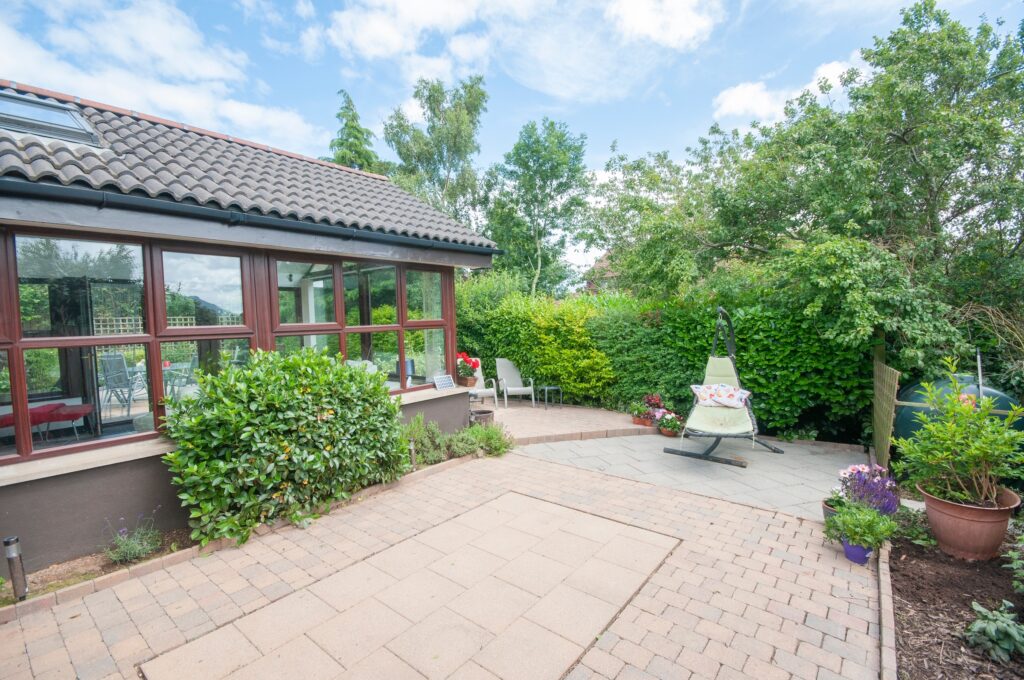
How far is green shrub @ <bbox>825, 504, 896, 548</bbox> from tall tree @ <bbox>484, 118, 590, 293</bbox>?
64.6ft

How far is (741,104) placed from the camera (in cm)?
1494

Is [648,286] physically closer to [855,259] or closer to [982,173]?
[855,259]

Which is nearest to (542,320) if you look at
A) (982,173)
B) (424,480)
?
(424,480)

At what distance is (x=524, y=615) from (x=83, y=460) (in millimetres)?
3415

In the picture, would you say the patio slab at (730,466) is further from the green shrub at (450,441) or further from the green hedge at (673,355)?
the green hedge at (673,355)

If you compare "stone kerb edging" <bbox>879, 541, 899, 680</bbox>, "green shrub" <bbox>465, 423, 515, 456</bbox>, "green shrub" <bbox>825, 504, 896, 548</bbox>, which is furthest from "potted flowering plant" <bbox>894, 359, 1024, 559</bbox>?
"green shrub" <bbox>465, 423, 515, 456</bbox>

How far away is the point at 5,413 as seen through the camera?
322cm

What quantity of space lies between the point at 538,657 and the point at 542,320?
7.35 m

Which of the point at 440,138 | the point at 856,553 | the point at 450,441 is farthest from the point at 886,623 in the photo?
the point at 440,138

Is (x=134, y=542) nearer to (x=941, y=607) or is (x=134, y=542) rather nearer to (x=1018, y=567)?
(x=941, y=607)

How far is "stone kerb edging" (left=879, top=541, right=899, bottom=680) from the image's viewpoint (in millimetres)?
2137

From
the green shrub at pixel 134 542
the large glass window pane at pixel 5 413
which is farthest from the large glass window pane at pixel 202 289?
the green shrub at pixel 134 542

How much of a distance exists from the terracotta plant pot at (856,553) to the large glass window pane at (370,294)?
4872mm

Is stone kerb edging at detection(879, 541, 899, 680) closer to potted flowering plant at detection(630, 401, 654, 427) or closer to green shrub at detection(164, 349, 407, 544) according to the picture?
green shrub at detection(164, 349, 407, 544)
